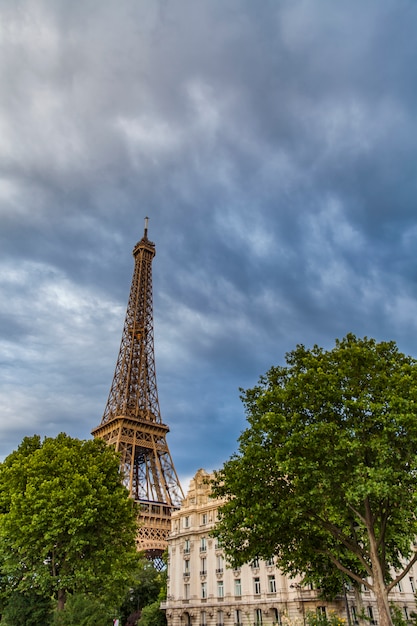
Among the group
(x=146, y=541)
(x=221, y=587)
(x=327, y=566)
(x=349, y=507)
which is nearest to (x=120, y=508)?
(x=327, y=566)

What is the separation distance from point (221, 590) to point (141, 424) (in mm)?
37001

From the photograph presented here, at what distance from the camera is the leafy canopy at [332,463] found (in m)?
19.8

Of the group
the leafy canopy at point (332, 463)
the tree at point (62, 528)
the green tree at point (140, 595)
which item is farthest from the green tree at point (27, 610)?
the green tree at point (140, 595)

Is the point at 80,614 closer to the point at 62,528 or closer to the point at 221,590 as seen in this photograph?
the point at 62,528

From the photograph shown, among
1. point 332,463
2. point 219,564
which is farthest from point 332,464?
point 219,564

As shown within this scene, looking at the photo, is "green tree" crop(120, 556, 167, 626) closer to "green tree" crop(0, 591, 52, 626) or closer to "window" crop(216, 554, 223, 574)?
"window" crop(216, 554, 223, 574)

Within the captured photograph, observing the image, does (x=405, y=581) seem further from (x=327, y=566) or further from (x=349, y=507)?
(x=349, y=507)

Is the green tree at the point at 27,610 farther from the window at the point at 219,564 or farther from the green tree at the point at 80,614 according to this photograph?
the window at the point at 219,564

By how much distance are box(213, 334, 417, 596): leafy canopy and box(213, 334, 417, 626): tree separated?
0.05m

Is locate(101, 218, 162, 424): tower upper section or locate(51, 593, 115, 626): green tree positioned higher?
locate(101, 218, 162, 424): tower upper section

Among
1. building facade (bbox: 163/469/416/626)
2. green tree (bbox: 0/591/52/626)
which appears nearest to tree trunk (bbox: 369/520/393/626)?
building facade (bbox: 163/469/416/626)

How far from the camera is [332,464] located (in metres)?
20.1

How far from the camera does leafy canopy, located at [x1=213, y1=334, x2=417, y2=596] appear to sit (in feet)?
65.0

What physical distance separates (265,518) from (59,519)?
14702 millimetres
